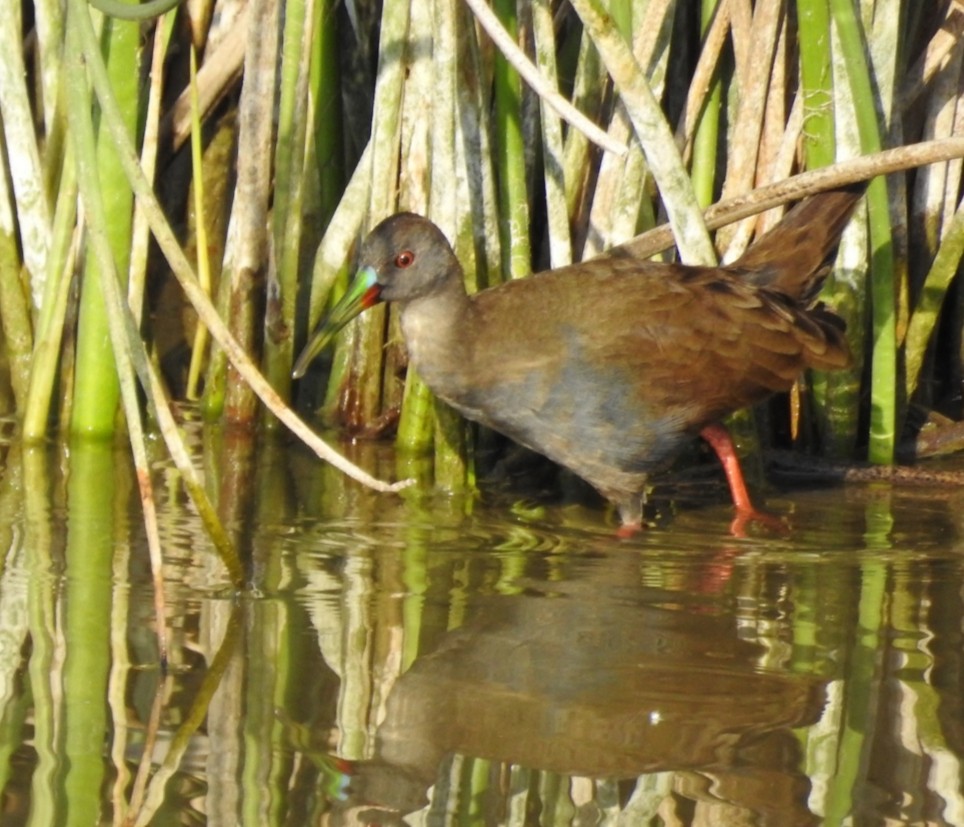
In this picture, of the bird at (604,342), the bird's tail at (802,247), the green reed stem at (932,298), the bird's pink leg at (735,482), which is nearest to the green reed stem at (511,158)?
the bird at (604,342)

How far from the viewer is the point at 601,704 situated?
2906mm

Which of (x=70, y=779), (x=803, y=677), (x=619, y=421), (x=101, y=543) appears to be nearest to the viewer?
(x=70, y=779)

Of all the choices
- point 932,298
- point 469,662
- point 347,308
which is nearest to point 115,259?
point 347,308

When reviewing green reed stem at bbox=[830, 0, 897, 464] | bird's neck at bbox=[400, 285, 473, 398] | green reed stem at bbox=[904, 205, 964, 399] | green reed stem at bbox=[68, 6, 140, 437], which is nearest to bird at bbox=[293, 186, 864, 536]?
bird's neck at bbox=[400, 285, 473, 398]

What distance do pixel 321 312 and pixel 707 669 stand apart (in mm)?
2027

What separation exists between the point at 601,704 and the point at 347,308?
66.4 inches

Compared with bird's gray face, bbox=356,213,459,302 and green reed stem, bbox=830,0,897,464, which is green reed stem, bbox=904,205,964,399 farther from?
bird's gray face, bbox=356,213,459,302

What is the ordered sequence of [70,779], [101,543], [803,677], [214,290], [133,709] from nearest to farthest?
[70,779] < [133,709] < [803,677] < [101,543] < [214,290]

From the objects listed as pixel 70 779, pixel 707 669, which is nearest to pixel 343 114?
pixel 707 669

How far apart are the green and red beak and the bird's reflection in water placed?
981 mm

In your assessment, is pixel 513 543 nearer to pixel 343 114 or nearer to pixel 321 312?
pixel 321 312

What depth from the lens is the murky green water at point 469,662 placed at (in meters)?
2.51

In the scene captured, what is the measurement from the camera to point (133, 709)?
2.80 metres

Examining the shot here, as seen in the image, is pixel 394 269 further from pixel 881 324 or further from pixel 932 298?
pixel 932 298
